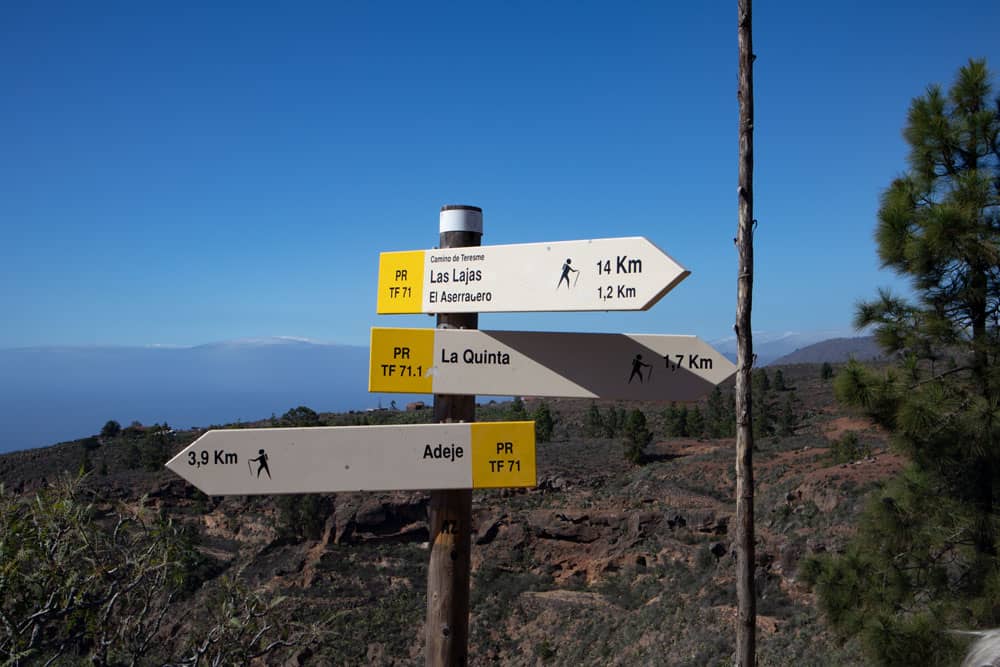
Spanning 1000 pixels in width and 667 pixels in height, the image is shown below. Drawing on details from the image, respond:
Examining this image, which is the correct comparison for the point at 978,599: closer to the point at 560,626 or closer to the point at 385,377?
the point at 385,377

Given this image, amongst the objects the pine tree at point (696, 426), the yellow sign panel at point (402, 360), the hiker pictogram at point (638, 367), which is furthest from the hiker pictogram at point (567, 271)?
the pine tree at point (696, 426)

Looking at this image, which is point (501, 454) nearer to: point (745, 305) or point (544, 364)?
point (544, 364)

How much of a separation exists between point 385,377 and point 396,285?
1.81 feet

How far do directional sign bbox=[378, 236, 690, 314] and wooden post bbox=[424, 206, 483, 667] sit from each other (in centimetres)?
49

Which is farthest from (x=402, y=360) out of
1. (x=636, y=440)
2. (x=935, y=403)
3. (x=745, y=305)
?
(x=636, y=440)

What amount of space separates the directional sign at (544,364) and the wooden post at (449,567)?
15 cm

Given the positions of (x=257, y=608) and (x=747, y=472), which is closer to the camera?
(x=747, y=472)

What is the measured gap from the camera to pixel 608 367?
3164 millimetres

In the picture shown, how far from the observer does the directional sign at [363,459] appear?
3119mm

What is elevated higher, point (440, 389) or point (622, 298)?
point (622, 298)

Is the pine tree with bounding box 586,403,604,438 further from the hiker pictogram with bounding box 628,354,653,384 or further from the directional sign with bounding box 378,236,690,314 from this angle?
the hiker pictogram with bounding box 628,354,653,384

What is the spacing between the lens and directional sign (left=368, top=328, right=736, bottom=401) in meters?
3.11

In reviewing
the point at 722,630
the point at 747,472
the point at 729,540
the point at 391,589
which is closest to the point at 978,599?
the point at 747,472

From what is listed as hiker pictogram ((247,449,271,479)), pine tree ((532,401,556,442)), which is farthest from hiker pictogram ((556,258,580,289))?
pine tree ((532,401,556,442))
